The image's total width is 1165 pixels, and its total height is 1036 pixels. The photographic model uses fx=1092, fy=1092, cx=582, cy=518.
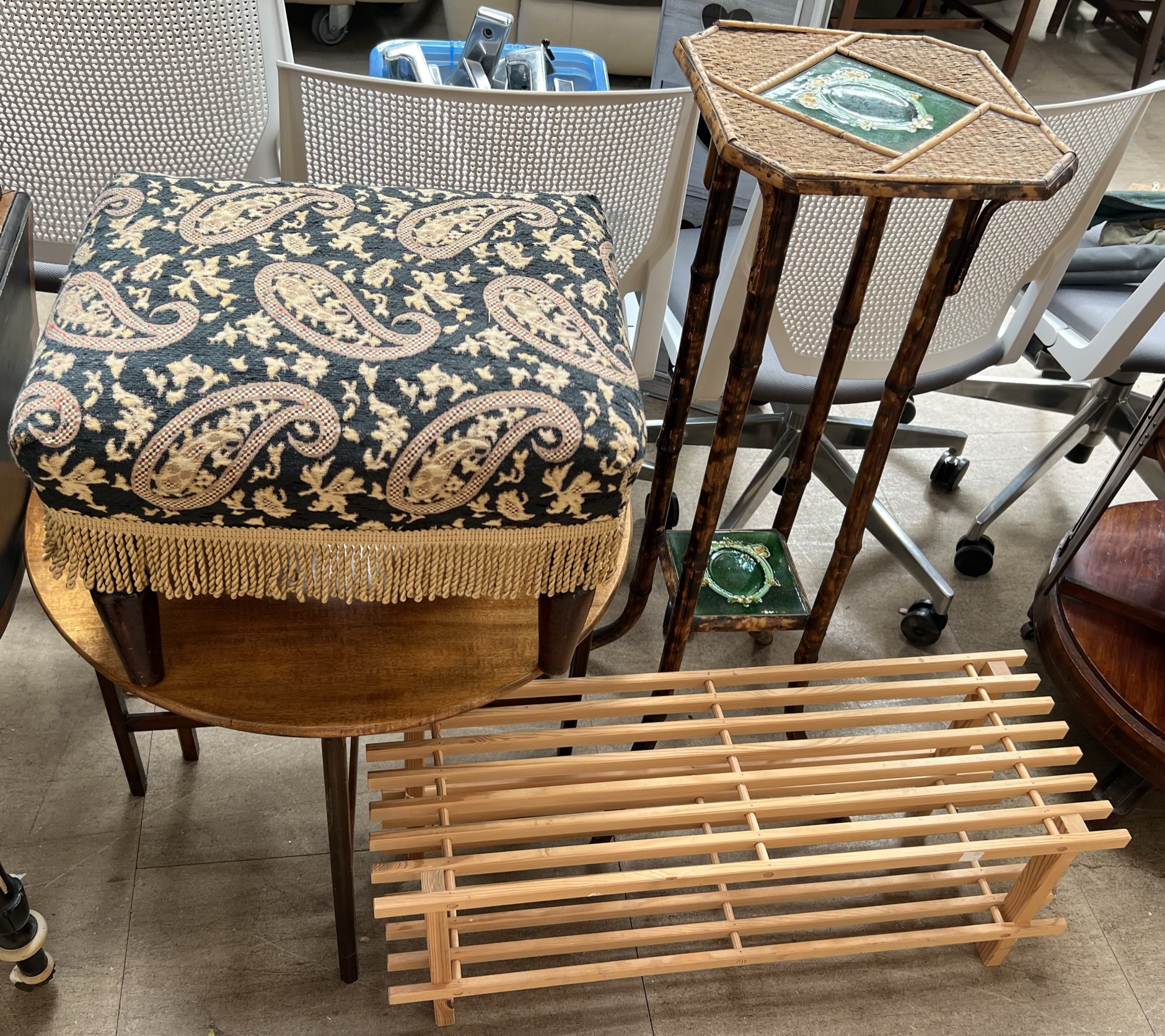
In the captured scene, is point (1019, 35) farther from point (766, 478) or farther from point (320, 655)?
point (320, 655)

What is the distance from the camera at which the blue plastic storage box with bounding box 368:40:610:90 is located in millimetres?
2035

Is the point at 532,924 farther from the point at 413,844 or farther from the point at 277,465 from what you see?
the point at 277,465

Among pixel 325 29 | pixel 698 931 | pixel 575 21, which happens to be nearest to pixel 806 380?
pixel 698 931

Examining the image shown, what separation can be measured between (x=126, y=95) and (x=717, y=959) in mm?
1323

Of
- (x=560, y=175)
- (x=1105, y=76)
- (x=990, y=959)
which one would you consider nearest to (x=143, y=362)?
(x=560, y=175)

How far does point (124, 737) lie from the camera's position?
1.40m

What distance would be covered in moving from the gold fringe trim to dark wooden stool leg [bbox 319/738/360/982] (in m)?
0.20

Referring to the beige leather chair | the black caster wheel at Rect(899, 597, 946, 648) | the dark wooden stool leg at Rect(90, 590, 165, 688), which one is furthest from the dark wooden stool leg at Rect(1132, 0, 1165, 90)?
the dark wooden stool leg at Rect(90, 590, 165, 688)

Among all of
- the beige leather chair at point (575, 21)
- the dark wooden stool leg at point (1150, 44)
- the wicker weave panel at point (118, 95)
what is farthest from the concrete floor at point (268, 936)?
the dark wooden stool leg at point (1150, 44)

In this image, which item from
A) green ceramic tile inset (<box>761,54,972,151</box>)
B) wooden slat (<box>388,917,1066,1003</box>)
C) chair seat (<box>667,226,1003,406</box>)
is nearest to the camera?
green ceramic tile inset (<box>761,54,972,151</box>)

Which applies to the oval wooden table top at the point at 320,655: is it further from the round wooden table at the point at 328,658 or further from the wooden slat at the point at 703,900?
the wooden slat at the point at 703,900

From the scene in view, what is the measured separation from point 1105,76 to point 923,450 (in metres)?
2.40

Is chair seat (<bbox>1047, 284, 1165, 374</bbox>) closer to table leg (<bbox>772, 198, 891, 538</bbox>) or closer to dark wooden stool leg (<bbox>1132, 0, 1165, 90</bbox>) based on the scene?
table leg (<bbox>772, 198, 891, 538</bbox>)

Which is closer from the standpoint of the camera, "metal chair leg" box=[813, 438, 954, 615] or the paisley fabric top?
the paisley fabric top
